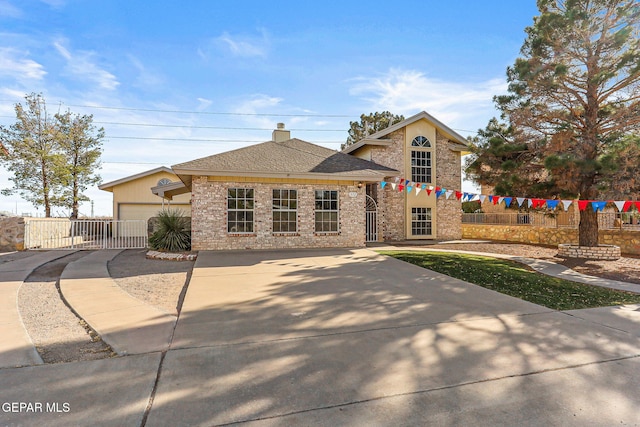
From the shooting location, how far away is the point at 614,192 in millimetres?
11344

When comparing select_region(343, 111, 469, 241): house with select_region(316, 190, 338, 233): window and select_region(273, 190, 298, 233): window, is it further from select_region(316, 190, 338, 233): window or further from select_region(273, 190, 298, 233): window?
select_region(273, 190, 298, 233): window

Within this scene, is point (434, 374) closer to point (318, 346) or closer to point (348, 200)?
point (318, 346)

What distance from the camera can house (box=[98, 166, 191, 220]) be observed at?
2227cm

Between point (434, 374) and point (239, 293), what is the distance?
4.22 meters

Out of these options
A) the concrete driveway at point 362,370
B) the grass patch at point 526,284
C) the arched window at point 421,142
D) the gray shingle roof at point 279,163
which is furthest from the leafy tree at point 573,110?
the concrete driveway at point 362,370

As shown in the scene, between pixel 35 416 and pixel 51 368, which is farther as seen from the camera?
pixel 51 368

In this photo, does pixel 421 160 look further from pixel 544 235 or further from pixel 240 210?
pixel 240 210

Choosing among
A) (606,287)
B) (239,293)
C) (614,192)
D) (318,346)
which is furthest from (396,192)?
Result: (318,346)

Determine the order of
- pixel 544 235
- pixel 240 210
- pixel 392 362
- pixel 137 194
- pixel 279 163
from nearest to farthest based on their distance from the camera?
pixel 392 362, pixel 240 210, pixel 279 163, pixel 544 235, pixel 137 194

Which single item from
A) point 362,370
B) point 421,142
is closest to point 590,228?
point 421,142

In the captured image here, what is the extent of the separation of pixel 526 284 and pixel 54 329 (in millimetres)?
8885

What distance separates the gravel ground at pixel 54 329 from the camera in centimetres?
384

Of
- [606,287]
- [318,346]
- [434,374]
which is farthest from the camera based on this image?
[606,287]

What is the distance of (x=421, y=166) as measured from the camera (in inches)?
784
